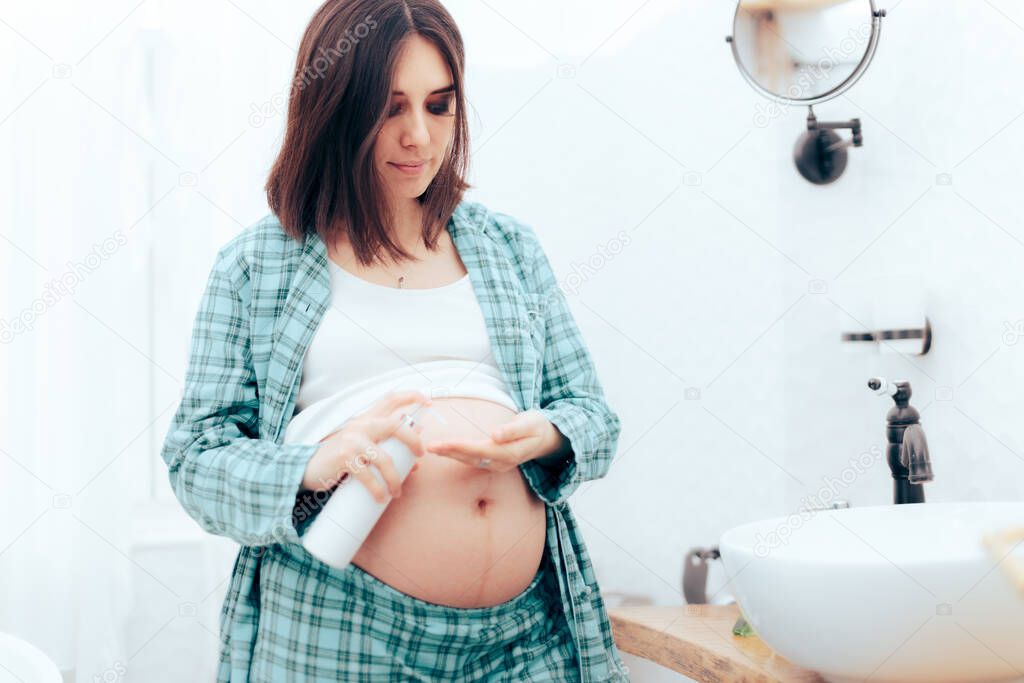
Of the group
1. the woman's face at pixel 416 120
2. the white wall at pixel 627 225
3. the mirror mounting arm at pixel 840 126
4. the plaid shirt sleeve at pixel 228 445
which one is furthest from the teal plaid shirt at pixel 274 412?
the mirror mounting arm at pixel 840 126

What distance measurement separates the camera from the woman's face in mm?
973

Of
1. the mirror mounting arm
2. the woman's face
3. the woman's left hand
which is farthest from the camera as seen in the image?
the mirror mounting arm

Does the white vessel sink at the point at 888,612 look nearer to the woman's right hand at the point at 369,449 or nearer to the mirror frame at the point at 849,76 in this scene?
the woman's right hand at the point at 369,449

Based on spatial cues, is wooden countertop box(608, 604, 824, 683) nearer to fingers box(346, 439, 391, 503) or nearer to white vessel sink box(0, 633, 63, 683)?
fingers box(346, 439, 391, 503)

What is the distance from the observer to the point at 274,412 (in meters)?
0.94

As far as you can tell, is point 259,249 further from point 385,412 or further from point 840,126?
point 840,126

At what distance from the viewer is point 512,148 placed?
1968mm

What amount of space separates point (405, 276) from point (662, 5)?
1.16 meters

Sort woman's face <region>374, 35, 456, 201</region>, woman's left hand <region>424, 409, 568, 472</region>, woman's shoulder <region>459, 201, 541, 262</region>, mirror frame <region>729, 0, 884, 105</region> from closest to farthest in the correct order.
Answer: woman's left hand <region>424, 409, 568, 472</region>
woman's face <region>374, 35, 456, 201</region>
woman's shoulder <region>459, 201, 541, 262</region>
mirror frame <region>729, 0, 884, 105</region>

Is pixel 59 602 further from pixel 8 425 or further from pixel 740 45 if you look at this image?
pixel 740 45

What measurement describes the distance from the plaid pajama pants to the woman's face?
0.41 m

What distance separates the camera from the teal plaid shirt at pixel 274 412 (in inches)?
34.7

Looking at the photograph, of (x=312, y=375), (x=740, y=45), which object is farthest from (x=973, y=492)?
(x=312, y=375)

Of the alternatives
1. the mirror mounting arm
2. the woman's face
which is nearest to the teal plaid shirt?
the woman's face
